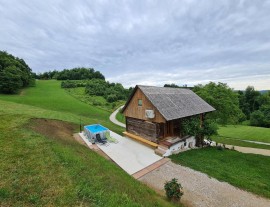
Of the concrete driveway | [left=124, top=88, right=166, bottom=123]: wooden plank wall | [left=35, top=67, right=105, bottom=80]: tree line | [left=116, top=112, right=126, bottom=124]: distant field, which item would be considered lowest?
[left=116, top=112, right=126, bottom=124]: distant field

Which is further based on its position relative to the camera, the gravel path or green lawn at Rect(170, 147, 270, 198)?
green lawn at Rect(170, 147, 270, 198)

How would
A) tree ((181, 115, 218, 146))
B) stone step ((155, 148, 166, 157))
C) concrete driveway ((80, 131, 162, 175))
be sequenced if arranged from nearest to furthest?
concrete driveway ((80, 131, 162, 175))
stone step ((155, 148, 166, 157))
tree ((181, 115, 218, 146))

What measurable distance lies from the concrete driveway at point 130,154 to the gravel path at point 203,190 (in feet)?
4.67

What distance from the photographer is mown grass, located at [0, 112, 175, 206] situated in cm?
505

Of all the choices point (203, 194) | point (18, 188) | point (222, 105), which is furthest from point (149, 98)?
point (222, 105)

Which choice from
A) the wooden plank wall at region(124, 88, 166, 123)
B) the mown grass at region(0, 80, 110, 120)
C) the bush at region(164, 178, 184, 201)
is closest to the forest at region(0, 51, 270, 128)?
the mown grass at region(0, 80, 110, 120)

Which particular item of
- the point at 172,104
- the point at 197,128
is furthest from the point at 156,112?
the point at 197,128

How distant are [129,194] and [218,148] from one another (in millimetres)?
14011

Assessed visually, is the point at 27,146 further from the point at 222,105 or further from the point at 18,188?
the point at 222,105

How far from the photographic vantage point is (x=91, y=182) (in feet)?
20.7

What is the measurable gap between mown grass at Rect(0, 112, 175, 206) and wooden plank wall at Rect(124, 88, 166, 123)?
26.8ft

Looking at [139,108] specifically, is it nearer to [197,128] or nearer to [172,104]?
[172,104]

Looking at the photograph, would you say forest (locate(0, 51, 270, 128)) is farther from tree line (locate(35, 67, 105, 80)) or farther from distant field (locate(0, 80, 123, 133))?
distant field (locate(0, 80, 123, 133))

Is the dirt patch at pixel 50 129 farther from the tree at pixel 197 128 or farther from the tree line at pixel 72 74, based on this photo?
the tree line at pixel 72 74
